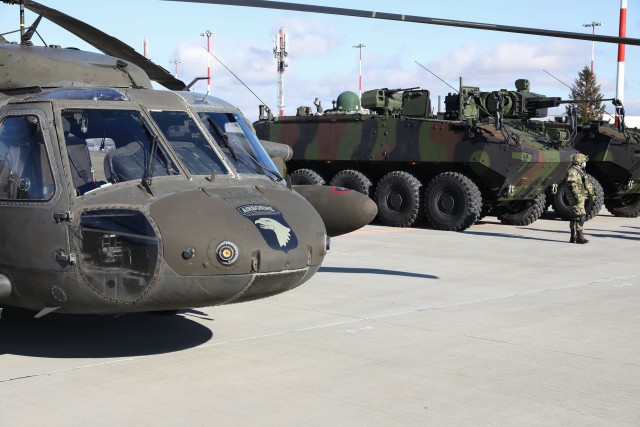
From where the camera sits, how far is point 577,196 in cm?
1469

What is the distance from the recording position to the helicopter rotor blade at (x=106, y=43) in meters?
7.29

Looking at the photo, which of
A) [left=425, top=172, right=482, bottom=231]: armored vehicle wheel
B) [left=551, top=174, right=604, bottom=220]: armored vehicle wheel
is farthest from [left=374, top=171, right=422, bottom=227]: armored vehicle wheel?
[left=551, top=174, right=604, bottom=220]: armored vehicle wheel

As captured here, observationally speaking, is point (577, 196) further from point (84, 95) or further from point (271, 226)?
point (84, 95)

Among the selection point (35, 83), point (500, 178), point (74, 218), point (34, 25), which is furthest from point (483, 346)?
point (500, 178)

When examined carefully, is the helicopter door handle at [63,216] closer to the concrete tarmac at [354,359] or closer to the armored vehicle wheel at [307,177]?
the concrete tarmac at [354,359]

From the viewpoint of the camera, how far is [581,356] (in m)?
6.64

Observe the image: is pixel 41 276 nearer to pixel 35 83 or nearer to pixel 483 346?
pixel 35 83

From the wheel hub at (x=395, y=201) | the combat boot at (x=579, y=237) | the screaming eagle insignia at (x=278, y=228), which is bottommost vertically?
the combat boot at (x=579, y=237)

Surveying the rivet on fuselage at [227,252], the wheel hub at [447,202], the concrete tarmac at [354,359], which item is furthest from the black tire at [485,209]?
the rivet on fuselage at [227,252]

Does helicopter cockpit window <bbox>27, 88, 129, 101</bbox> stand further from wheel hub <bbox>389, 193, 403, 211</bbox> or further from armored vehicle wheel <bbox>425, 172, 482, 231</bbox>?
wheel hub <bbox>389, 193, 403, 211</bbox>

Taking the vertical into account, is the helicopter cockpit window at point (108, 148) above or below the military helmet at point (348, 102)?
below

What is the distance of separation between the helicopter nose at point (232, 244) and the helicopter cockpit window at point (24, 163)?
85 centimetres

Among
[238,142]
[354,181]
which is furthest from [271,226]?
[354,181]

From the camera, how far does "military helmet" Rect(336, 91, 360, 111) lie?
20.9 meters
